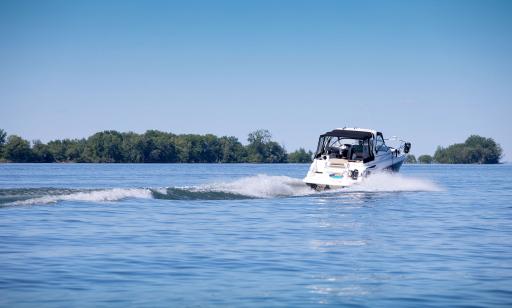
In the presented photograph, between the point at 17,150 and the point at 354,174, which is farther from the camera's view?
the point at 17,150

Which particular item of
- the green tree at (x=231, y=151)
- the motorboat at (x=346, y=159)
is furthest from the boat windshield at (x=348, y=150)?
the green tree at (x=231, y=151)

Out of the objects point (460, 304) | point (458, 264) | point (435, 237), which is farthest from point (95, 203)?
point (460, 304)

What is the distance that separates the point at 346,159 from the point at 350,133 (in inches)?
68.6

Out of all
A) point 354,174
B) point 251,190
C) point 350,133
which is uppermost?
point 350,133

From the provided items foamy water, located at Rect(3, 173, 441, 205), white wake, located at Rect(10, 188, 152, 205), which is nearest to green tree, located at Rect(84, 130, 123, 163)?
foamy water, located at Rect(3, 173, 441, 205)

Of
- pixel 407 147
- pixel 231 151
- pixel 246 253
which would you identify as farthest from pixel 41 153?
pixel 246 253

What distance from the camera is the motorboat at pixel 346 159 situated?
3688cm

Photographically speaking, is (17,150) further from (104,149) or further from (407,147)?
(407,147)

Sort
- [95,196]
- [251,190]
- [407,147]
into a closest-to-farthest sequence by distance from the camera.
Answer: [95,196] → [251,190] → [407,147]

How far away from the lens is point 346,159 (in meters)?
37.5

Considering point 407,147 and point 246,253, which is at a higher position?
point 407,147

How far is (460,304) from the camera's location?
38.9 feet

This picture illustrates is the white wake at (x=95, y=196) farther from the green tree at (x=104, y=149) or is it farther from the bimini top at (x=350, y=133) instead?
the green tree at (x=104, y=149)

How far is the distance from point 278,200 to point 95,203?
25.0 ft
